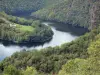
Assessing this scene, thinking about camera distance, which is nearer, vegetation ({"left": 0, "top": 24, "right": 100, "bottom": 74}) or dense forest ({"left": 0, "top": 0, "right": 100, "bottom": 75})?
dense forest ({"left": 0, "top": 0, "right": 100, "bottom": 75})

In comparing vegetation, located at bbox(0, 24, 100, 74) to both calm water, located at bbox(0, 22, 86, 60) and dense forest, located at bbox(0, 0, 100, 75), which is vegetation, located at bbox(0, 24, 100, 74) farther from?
calm water, located at bbox(0, 22, 86, 60)

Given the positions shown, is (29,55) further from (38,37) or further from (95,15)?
(95,15)

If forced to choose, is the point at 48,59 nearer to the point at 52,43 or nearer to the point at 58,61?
the point at 58,61

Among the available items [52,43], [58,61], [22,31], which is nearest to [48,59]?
[58,61]

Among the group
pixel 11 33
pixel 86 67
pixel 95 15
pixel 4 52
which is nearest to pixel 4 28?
pixel 11 33

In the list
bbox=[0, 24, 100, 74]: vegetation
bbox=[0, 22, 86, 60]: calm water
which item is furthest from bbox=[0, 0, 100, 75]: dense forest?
bbox=[0, 22, 86, 60]: calm water

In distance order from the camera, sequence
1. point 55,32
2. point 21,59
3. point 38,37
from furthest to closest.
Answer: point 55,32
point 38,37
point 21,59

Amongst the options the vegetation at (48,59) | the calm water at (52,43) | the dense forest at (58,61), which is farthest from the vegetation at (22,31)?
the vegetation at (48,59)

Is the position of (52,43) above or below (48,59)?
below
